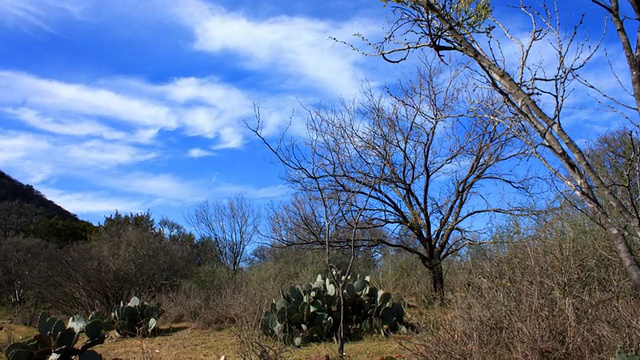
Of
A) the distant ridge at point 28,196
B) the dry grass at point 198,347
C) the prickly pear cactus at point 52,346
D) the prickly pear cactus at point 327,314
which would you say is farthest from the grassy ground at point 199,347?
the distant ridge at point 28,196

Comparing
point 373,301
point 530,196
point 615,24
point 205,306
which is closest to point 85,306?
point 205,306

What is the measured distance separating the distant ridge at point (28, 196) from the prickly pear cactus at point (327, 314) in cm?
3436

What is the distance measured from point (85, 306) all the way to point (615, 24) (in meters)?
15.0

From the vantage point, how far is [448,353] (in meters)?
5.41

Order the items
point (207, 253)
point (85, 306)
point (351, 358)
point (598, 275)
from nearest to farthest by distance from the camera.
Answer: point (598, 275) → point (351, 358) → point (85, 306) → point (207, 253)

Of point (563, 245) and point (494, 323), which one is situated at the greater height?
point (563, 245)

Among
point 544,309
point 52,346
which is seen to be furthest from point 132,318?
point 544,309

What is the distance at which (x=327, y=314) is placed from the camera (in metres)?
9.72

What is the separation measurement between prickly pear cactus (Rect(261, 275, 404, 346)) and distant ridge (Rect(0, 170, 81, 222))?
34363 millimetres

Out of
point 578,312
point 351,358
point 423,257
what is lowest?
point 351,358

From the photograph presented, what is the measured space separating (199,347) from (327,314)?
239cm

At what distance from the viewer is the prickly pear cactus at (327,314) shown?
31.5 feet

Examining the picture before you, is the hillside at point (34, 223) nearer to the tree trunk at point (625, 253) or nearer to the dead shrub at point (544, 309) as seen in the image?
the dead shrub at point (544, 309)

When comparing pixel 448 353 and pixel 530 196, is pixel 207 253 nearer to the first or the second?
pixel 530 196
